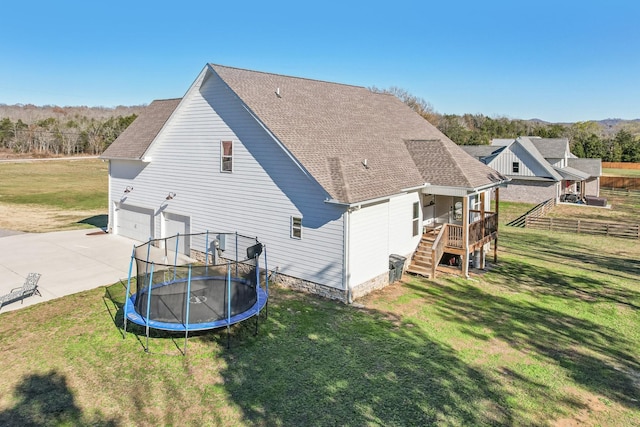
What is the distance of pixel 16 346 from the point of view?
10.1 m

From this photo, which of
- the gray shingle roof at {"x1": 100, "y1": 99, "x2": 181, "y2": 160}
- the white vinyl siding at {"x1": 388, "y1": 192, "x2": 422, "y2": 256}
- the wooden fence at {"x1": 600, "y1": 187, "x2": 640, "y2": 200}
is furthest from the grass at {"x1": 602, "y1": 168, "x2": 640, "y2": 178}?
the gray shingle roof at {"x1": 100, "y1": 99, "x2": 181, "y2": 160}

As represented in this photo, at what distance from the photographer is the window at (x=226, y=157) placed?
15.9m

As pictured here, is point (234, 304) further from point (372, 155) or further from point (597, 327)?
point (597, 327)

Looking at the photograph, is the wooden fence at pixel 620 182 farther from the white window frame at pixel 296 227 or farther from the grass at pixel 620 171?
the white window frame at pixel 296 227

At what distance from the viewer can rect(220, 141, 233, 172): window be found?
15.9 meters

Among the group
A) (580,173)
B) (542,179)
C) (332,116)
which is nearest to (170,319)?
(332,116)

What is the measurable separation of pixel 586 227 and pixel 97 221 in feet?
107

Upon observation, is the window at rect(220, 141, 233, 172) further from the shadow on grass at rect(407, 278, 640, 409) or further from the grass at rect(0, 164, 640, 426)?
the shadow on grass at rect(407, 278, 640, 409)

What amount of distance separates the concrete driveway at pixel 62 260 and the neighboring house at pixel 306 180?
2.46 m

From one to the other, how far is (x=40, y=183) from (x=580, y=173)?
199ft

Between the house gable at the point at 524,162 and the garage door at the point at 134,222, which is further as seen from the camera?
the house gable at the point at 524,162

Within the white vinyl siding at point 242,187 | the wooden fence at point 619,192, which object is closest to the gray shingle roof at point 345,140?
the white vinyl siding at point 242,187

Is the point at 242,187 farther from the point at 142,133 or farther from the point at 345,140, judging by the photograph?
the point at 142,133

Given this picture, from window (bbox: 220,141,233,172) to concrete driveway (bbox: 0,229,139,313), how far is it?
18.3 feet
